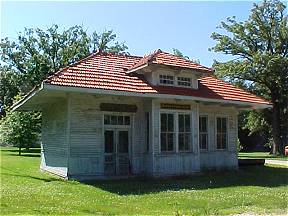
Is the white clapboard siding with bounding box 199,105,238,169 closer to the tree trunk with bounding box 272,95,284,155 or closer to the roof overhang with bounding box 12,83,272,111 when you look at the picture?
the roof overhang with bounding box 12,83,272,111

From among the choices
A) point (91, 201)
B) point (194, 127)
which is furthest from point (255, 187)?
point (91, 201)

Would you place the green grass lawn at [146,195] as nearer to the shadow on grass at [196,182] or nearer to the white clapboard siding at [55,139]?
the shadow on grass at [196,182]

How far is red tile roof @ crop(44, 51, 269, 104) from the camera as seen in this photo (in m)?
17.7

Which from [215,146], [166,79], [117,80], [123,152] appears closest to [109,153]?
[123,152]

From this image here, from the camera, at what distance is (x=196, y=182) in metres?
17.8

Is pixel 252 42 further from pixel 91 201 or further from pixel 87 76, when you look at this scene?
pixel 91 201

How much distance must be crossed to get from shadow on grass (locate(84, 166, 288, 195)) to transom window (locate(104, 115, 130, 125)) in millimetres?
2634

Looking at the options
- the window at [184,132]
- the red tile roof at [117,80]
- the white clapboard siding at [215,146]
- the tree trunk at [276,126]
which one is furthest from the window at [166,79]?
the tree trunk at [276,126]

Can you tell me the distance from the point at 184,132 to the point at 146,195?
6439 mm

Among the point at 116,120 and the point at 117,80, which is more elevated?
the point at 117,80

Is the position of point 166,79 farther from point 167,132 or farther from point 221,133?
point 221,133

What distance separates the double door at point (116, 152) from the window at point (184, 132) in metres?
2.44

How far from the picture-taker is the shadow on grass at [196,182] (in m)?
15.7

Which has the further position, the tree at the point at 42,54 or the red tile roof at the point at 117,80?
the tree at the point at 42,54
